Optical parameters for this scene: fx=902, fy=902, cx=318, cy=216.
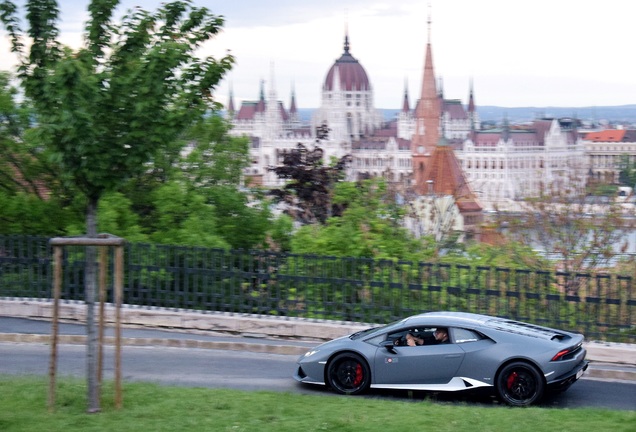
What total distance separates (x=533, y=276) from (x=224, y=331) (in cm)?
478

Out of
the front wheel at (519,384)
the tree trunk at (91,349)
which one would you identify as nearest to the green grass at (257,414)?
the tree trunk at (91,349)

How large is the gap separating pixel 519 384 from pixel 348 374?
1964 millimetres

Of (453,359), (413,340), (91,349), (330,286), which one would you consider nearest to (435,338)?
(413,340)

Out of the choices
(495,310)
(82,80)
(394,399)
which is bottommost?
(394,399)

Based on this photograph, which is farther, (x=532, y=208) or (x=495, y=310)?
(x=532, y=208)

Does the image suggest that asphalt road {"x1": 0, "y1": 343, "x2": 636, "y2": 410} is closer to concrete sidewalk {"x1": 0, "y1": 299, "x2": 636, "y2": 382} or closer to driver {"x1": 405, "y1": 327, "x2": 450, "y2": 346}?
concrete sidewalk {"x1": 0, "y1": 299, "x2": 636, "y2": 382}

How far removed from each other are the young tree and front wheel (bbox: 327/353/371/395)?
10.2ft

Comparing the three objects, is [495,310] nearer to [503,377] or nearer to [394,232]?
[503,377]

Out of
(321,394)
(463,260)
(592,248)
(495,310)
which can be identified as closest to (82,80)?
(321,394)

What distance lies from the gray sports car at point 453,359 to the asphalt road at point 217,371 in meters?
0.21

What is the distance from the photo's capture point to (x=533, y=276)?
515 inches

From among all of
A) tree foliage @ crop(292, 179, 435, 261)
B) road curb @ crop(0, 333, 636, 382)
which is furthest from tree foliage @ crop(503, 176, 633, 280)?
road curb @ crop(0, 333, 636, 382)

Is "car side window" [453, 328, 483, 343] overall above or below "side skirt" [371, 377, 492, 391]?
above

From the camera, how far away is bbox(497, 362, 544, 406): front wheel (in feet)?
31.6
